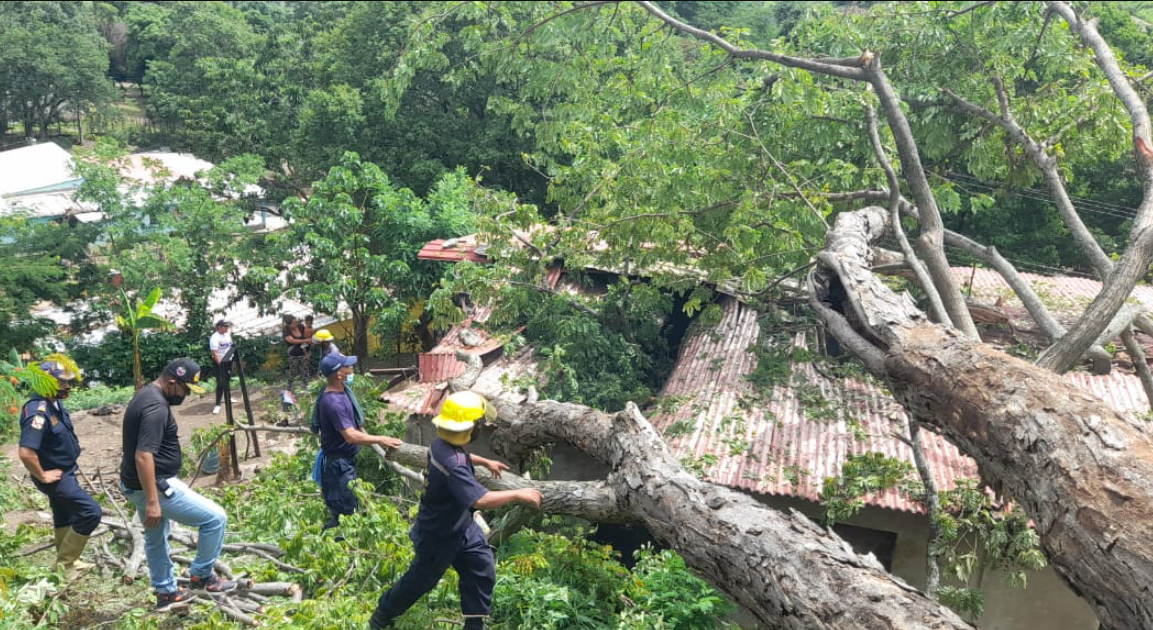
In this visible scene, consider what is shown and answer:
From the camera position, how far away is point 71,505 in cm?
466

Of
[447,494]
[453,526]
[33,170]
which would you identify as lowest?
[33,170]

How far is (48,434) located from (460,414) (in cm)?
285

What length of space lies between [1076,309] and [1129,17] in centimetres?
1633

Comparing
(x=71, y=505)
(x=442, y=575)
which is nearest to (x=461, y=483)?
(x=442, y=575)

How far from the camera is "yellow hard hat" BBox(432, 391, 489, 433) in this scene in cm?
360

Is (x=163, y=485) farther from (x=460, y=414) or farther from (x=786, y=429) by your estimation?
(x=786, y=429)

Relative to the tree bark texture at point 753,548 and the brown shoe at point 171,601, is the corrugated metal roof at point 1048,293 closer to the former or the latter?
the tree bark texture at point 753,548

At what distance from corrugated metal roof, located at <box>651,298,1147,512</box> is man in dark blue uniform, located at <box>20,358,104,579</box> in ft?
14.7

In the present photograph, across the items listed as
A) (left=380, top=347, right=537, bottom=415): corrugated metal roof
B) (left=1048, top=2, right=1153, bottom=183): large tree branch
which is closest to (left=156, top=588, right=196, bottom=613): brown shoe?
(left=380, top=347, right=537, bottom=415): corrugated metal roof

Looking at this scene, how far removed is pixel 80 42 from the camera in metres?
33.1

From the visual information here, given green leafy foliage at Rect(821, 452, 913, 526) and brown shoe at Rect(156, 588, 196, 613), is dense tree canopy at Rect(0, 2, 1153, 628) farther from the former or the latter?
brown shoe at Rect(156, 588, 196, 613)

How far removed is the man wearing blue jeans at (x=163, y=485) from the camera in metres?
3.96

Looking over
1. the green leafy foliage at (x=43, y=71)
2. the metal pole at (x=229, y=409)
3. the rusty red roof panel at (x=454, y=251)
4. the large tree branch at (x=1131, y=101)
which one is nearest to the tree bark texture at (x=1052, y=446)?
the large tree branch at (x=1131, y=101)

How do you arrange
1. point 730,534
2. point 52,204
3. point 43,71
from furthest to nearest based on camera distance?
point 43,71, point 52,204, point 730,534
